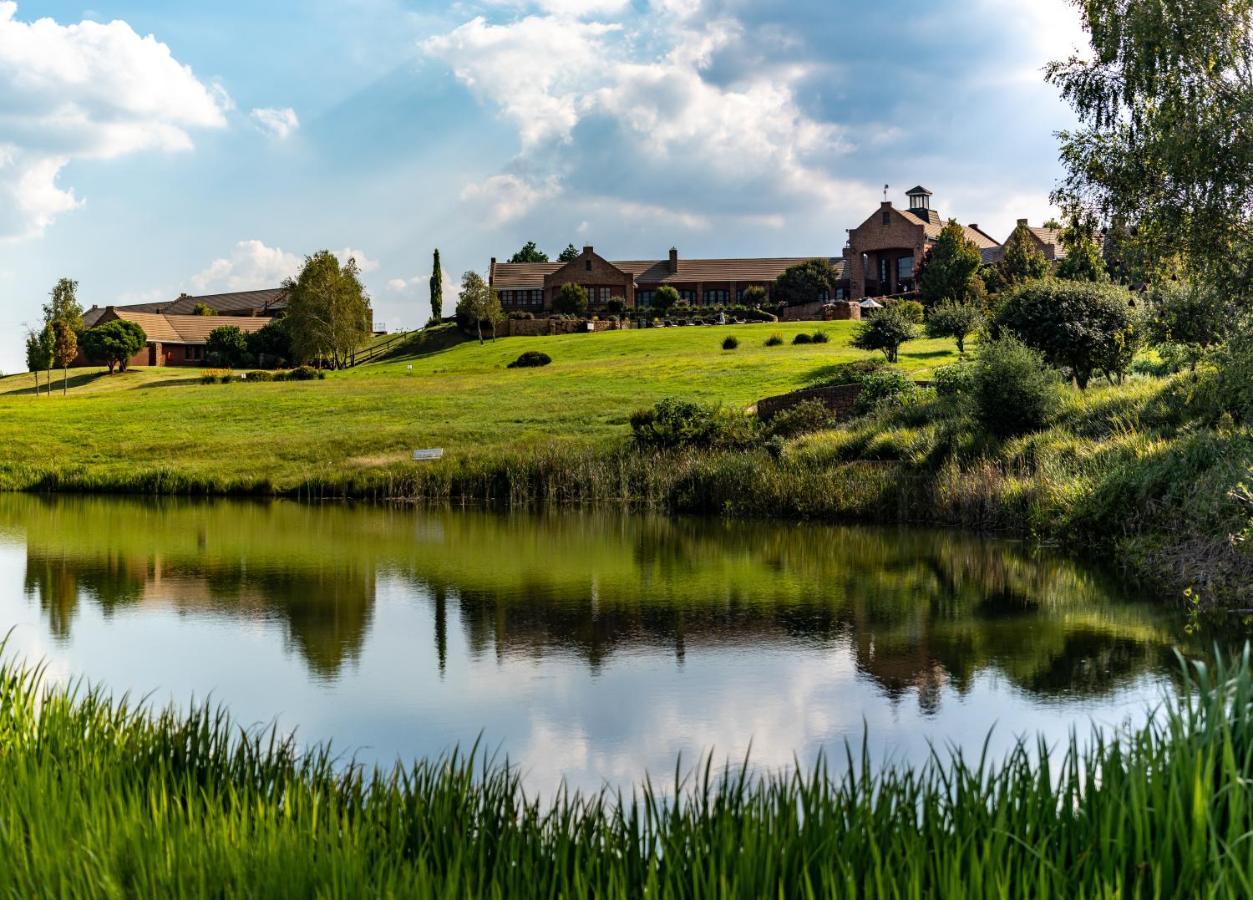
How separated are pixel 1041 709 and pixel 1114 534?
998 centimetres

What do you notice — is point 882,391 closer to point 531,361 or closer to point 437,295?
point 531,361

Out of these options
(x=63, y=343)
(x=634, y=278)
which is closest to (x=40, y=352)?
(x=63, y=343)

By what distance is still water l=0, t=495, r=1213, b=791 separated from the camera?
976 centimetres

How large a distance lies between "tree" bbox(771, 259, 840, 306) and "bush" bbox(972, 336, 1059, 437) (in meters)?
64.7

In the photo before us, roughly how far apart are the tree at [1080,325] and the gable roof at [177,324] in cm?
6850

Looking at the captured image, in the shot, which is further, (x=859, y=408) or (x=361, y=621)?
(x=859, y=408)

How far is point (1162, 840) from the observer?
446 cm

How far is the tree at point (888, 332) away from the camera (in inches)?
1855

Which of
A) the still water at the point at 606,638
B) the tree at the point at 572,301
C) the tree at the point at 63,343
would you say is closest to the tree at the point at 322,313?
the tree at the point at 63,343

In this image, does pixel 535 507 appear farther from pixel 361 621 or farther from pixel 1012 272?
pixel 1012 272

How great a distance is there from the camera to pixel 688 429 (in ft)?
112

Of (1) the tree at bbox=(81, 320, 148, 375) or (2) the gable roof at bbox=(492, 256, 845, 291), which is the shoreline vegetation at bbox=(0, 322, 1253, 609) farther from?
(2) the gable roof at bbox=(492, 256, 845, 291)

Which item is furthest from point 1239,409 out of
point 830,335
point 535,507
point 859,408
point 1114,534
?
point 830,335

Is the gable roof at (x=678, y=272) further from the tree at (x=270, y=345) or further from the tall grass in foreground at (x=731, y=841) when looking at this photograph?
the tall grass in foreground at (x=731, y=841)
